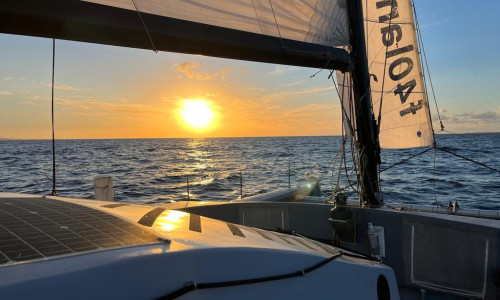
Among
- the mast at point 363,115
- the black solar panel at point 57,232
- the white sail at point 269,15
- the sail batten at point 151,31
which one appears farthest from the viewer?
the mast at point 363,115

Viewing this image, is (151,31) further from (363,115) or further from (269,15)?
(363,115)

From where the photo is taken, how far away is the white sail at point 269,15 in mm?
3838

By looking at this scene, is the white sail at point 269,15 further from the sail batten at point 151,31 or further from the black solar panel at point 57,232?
the black solar panel at point 57,232

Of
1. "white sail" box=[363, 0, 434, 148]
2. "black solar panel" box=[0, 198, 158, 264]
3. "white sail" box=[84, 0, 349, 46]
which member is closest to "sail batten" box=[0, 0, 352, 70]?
"white sail" box=[84, 0, 349, 46]

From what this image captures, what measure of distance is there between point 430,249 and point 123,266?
430 centimetres

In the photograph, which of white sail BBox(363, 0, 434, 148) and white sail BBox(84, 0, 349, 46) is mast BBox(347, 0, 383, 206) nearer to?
white sail BBox(84, 0, 349, 46)

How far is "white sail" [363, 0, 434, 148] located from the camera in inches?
262

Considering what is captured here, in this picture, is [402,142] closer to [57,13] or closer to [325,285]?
[325,285]

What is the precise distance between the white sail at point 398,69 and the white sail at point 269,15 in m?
1.50

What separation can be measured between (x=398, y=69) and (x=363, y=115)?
1.61m

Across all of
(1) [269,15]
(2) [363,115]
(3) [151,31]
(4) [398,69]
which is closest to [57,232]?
(3) [151,31]

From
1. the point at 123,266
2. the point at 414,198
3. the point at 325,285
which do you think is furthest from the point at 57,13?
the point at 414,198

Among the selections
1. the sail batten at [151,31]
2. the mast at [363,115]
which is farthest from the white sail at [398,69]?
the sail batten at [151,31]

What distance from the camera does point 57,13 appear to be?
2881mm
